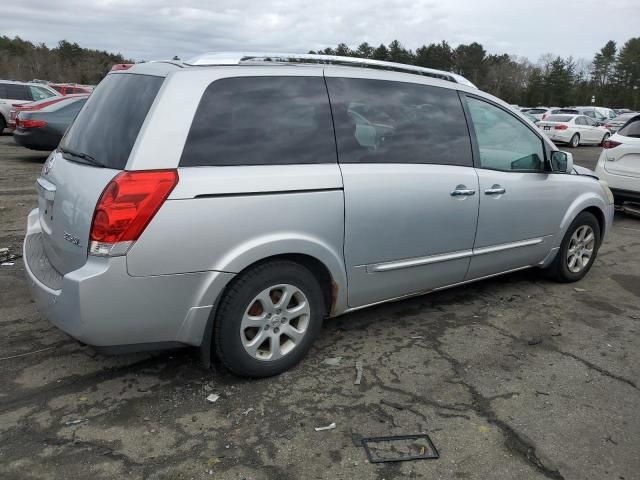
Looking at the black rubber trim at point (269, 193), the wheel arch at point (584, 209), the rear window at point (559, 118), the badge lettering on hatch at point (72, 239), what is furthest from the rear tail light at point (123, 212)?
the rear window at point (559, 118)

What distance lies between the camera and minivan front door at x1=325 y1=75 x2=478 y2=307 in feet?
11.1

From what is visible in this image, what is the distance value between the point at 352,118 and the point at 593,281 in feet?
11.2

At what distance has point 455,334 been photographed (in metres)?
3.97

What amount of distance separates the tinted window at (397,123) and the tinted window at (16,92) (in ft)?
54.4

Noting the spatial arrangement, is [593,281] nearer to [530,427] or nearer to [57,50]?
[530,427]

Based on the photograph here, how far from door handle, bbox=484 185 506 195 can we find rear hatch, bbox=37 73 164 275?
2.49 meters

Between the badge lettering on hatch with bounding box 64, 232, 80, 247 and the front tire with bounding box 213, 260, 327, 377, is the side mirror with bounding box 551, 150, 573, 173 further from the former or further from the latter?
the badge lettering on hatch with bounding box 64, 232, 80, 247

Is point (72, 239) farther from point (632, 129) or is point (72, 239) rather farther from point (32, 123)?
point (32, 123)

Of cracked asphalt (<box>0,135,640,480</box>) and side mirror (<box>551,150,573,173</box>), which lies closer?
cracked asphalt (<box>0,135,640,480</box>)

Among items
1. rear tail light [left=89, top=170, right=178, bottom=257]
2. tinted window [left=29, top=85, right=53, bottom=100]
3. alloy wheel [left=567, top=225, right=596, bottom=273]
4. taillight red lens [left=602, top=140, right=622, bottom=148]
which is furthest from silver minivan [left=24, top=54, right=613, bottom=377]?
tinted window [left=29, top=85, right=53, bottom=100]

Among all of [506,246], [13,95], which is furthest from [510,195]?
[13,95]

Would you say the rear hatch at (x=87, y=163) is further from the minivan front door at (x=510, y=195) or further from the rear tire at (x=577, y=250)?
the rear tire at (x=577, y=250)

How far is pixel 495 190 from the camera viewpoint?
414cm

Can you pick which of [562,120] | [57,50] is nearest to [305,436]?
[562,120]
